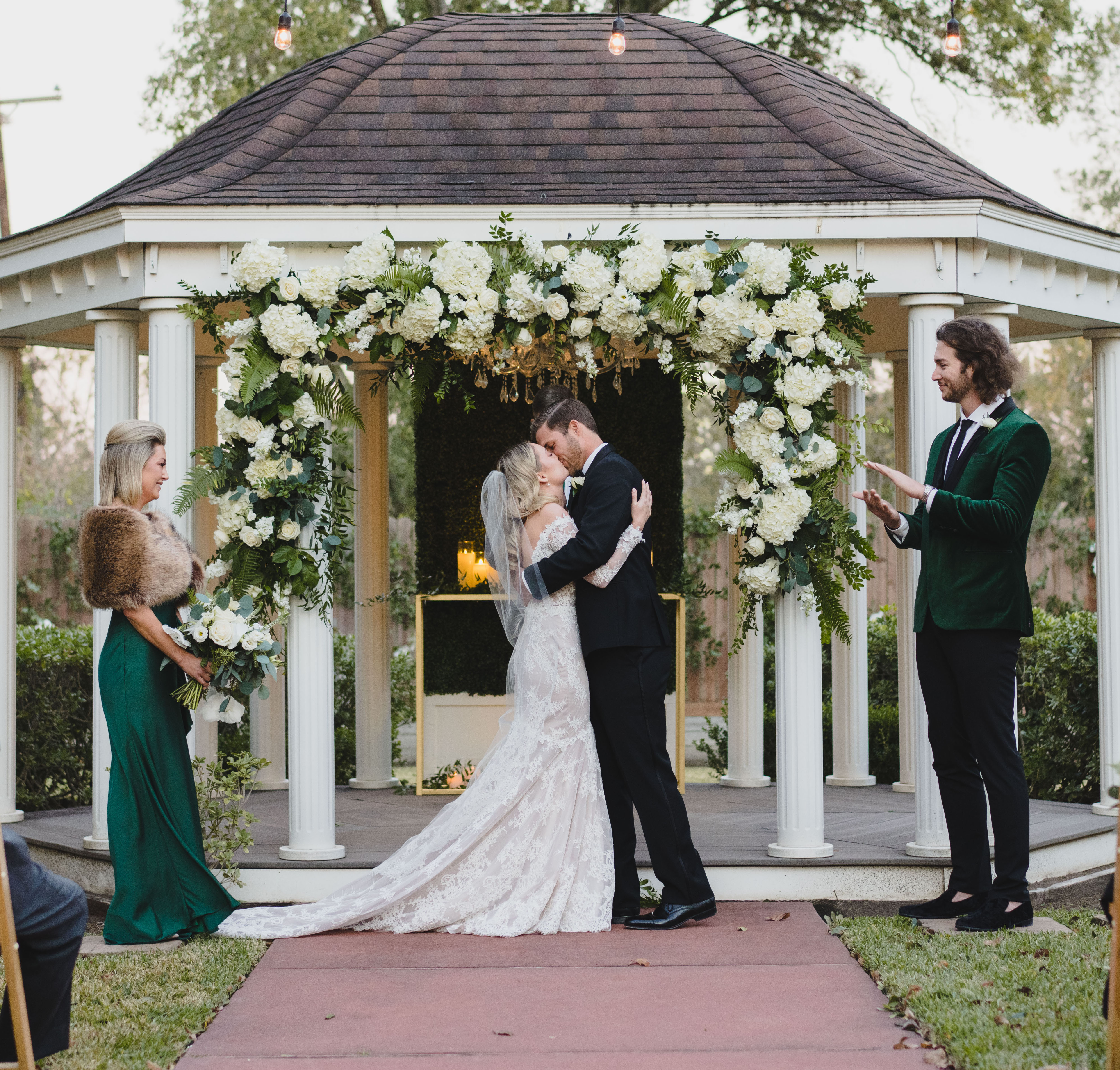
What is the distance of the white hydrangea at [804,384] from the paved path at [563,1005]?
7.63 ft

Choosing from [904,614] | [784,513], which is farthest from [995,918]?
[904,614]

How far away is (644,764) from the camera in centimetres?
555


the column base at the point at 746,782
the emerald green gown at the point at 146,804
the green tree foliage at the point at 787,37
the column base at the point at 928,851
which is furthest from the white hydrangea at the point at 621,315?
the green tree foliage at the point at 787,37

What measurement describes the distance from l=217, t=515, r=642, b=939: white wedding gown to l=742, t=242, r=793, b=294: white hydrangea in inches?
51.3

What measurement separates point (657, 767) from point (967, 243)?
293cm

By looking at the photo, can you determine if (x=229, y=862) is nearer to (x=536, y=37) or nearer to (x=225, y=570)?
(x=225, y=570)

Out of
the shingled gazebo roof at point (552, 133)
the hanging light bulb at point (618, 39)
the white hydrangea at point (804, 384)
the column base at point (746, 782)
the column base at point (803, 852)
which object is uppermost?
the hanging light bulb at point (618, 39)

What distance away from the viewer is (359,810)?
314 inches

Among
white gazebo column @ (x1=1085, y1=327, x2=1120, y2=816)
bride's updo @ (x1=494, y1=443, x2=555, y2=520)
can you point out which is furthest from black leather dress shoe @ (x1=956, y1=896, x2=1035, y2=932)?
bride's updo @ (x1=494, y1=443, x2=555, y2=520)

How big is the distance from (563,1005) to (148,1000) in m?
1.48

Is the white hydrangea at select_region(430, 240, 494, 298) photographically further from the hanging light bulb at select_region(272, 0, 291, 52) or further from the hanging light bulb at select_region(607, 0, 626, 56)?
the hanging light bulb at select_region(272, 0, 291, 52)

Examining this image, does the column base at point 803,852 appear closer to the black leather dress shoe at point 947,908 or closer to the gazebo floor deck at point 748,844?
the gazebo floor deck at point 748,844

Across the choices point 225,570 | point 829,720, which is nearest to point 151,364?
point 225,570

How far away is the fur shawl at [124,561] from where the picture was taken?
17.5ft
